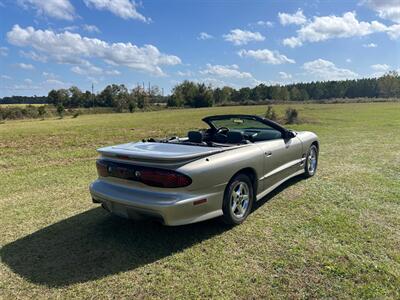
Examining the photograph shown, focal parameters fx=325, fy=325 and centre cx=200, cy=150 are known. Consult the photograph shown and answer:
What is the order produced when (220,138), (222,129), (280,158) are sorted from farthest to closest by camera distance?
(222,129)
(220,138)
(280,158)

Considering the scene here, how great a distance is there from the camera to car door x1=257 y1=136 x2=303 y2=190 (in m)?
4.64

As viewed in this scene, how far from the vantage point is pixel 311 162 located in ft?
21.0

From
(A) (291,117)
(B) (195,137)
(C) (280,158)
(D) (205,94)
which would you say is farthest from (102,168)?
(D) (205,94)

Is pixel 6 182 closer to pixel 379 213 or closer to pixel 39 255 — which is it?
pixel 39 255

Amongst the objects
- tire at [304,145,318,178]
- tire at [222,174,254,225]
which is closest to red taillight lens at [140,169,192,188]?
tire at [222,174,254,225]

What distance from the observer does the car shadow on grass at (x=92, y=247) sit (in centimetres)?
317

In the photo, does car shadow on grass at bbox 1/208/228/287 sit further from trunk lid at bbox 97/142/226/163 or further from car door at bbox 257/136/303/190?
car door at bbox 257/136/303/190

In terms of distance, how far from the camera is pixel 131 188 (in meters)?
3.66

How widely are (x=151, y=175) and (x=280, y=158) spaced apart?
2.34 meters

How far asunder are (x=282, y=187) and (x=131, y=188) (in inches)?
118

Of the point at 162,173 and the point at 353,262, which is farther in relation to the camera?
the point at 162,173

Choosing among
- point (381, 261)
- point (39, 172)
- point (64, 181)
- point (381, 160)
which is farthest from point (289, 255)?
point (39, 172)

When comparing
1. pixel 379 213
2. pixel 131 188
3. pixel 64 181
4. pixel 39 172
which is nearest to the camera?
pixel 131 188

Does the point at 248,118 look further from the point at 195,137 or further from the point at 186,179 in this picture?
the point at 186,179
